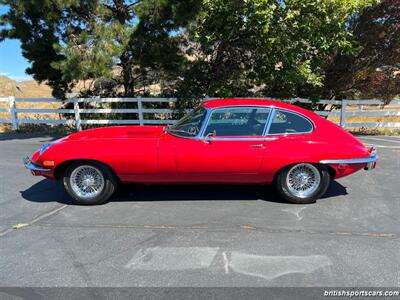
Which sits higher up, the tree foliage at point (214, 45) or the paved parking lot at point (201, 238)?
the tree foliage at point (214, 45)

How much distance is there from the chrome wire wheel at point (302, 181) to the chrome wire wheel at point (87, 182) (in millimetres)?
2618

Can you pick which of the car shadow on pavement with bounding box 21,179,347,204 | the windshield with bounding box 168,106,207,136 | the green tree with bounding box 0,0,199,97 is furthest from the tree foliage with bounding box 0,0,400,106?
the windshield with bounding box 168,106,207,136

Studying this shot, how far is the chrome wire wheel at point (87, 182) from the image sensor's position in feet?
16.4

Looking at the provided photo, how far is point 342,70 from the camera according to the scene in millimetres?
12406

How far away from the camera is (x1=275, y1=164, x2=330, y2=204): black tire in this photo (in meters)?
4.98

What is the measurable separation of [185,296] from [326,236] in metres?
1.88

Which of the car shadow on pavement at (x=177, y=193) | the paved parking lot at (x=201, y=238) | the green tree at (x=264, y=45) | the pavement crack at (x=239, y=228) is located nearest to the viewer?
the paved parking lot at (x=201, y=238)

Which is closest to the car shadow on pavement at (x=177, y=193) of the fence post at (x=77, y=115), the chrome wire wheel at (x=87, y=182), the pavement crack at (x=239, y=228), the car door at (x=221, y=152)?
the chrome wire wheel at (x=87, y=182)

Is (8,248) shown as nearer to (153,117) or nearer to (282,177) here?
(282,177)

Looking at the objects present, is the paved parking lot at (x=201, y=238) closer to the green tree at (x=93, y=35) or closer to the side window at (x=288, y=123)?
the side window at (x=288, y=123)

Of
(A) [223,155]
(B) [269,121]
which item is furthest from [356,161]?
(A) [223,155]

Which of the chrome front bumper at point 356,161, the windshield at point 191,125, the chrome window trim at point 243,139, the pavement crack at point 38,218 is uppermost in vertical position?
the windshield at point 191,125

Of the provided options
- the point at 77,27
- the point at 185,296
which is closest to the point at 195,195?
the point at 185,296

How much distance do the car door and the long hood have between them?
1.89ft
